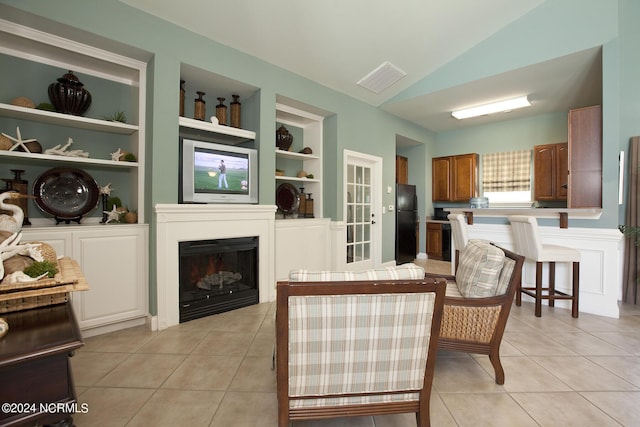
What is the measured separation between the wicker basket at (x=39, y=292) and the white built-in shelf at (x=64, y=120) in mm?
1868

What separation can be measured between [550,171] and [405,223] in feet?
8.75

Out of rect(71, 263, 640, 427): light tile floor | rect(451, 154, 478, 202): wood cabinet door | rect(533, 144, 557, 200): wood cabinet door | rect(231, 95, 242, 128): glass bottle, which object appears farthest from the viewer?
rect(451, 154, 478, 202): wood cabinet door

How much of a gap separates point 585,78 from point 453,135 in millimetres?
2624

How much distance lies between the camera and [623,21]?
3.24 m

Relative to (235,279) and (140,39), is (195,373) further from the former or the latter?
(140,39)

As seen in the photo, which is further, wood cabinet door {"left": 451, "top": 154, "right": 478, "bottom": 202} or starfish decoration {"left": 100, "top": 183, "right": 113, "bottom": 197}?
wood cabinet door {"left": 451, "top": 154, "right": 478, "bottom": 202}

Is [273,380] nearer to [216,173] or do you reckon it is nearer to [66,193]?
[216,173]

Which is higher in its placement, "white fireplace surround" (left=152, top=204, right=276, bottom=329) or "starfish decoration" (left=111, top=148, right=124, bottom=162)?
"starfish decoration" (left=111, top=148, right=124, bottom=162)

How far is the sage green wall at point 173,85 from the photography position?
233 centimetres

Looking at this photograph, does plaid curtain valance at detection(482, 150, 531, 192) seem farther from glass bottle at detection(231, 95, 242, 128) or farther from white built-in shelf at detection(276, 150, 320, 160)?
glass bottle at detection(231, 95, 242, 128)

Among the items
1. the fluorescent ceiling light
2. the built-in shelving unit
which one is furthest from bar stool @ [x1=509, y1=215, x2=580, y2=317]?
the built-in shelving unit

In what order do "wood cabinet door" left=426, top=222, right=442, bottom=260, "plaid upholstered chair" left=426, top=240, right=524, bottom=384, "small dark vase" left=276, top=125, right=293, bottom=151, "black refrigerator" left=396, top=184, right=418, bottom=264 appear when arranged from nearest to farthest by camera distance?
"plaid upholstered chair" left=426, top=240, right=524, bottom=384, "small dark vase" left=276, top=125, right=293, bottom=151, "black refrigerator" left=396, top=184, right=418, bottom=264, "wood cabinet door" left=426, top=222, right=442, bottom=260

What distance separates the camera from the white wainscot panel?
2.88 m

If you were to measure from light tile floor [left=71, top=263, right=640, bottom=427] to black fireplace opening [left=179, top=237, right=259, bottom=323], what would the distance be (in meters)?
0.28
